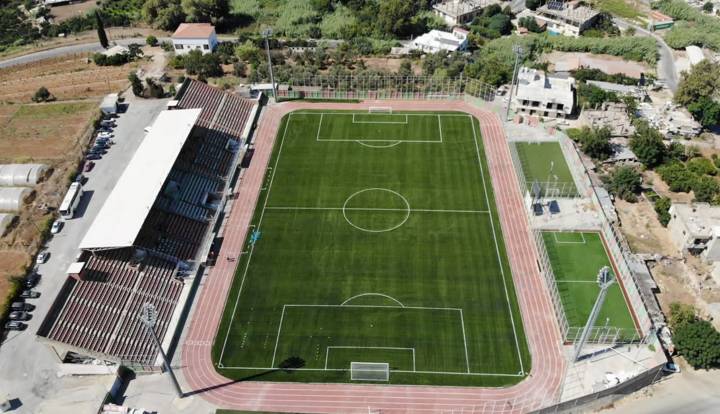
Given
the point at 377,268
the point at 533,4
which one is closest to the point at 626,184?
the point at 377,268

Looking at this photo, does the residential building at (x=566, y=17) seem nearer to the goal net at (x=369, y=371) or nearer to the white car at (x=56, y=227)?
the goal net at (x=369, y=371)

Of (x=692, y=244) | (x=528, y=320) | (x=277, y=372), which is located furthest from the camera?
(x=692, y=244)

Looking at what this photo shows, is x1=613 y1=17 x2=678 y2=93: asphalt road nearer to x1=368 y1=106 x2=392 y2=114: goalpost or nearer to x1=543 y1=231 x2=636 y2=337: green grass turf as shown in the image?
x1=543 y1=231 x2=636 y2=337: green grass turf

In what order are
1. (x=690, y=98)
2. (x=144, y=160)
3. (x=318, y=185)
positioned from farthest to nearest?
1. (x=690, y=98)
2. (x=318, y=185)
3. (x=144, y=160)

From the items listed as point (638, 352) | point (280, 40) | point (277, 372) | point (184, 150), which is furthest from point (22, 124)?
point (638, 352)

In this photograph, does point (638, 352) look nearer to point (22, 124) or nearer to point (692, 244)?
point (692, 244)
